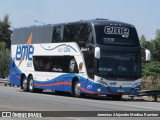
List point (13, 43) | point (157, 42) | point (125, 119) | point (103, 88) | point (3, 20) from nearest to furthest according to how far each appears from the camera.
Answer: point (125, 119) < point (103, 88) < point (13, 43) < point (3, 20) < point (157, 42)

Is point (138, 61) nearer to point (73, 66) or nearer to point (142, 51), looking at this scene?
point (142, 51)

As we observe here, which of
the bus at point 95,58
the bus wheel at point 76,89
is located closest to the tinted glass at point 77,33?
the bus at point 95,58

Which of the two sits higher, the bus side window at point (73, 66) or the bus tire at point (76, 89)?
the bus side window at point (73, 66)

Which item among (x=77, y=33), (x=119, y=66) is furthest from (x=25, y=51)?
(x=119, y=66)

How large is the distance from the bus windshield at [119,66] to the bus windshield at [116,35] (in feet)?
2.21

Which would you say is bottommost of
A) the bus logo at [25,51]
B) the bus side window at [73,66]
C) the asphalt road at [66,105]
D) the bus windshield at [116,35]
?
the asphalt road at [66,105]

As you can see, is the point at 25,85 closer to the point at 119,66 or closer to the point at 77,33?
the point at 77,33

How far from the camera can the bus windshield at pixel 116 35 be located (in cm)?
2998

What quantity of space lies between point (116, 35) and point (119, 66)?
164 centimetres

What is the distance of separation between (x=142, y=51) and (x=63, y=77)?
192 inches

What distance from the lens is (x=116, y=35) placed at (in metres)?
30.5

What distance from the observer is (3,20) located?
337ft

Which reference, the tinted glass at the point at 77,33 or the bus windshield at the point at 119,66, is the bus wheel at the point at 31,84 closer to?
the tinted glass at the point at 77,33

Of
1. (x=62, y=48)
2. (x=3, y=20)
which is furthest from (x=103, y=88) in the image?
(x=3, y=20)
